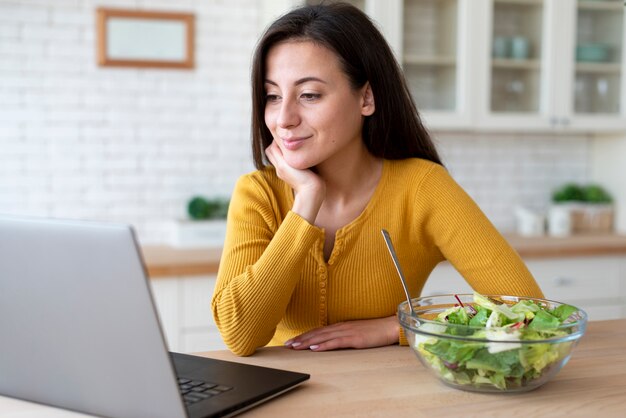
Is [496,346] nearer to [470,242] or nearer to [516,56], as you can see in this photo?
[470,242]

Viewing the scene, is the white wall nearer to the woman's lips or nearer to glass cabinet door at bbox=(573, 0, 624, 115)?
glass cabinet door at bbox=(573, 0, 624, 115)

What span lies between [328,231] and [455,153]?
7.41 feet

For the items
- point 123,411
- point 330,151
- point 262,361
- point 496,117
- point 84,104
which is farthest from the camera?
point 496,117

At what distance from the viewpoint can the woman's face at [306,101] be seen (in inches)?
72.3

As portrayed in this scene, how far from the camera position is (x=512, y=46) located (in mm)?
3789

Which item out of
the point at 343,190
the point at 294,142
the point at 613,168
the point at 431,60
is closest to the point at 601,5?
the point at 613,168

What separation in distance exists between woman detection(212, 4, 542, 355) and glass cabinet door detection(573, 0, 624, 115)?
224cm

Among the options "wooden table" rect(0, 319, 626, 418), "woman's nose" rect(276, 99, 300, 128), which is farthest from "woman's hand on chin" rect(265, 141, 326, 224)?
"wooden table" rect(0, 319, 626, 418)

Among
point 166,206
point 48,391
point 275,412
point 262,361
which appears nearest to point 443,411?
point 275,412

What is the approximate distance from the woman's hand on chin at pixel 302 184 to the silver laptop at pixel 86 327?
672 millimetres

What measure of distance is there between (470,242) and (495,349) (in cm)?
73

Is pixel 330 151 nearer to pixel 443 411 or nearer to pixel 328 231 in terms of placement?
pixel 328 231

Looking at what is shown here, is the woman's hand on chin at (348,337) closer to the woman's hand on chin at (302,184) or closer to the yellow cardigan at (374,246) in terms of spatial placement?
the yellow cardigan at (374,246)

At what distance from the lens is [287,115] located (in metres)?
1.82
